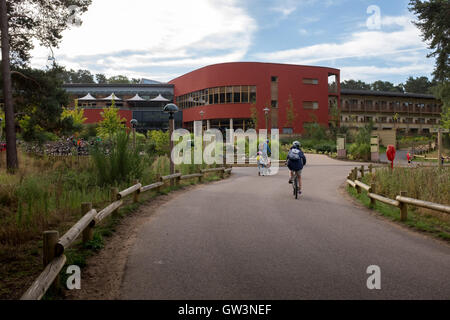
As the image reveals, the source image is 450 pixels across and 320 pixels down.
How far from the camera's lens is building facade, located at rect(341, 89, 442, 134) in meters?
68.1

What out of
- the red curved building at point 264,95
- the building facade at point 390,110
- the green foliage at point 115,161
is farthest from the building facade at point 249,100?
the green foliage at point 115,161

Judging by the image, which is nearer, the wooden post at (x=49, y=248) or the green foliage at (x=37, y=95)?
the wooden post at (x=49, y=248)

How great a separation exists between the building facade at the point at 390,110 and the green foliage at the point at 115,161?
57991 millimetres

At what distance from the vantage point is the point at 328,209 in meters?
10.1

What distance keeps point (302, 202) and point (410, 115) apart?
7383cm

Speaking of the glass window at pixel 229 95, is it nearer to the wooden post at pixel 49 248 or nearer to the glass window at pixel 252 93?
the glass window at pixel 252 93

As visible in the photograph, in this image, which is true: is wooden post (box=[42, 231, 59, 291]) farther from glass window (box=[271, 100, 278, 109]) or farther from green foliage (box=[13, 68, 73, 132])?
glass window (box=[271, 100, 278, 109])

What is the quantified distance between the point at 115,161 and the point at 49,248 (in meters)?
7.54

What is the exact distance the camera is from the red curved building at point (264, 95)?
52.0 metres

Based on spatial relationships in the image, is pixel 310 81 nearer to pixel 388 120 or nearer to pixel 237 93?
pixel 237 93

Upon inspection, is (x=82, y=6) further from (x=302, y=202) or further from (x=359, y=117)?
(x=359, y=117)

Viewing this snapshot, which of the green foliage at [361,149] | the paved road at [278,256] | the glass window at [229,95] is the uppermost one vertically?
the glass window at [229,95]

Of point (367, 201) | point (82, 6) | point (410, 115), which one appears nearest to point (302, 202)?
point (367, 201)

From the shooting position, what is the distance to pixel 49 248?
13.8ft
